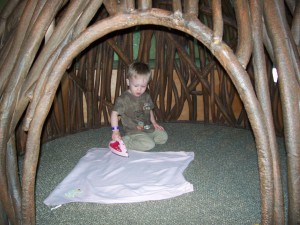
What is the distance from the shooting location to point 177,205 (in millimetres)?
1136

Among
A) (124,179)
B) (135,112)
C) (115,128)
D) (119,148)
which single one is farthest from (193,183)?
(135,112)

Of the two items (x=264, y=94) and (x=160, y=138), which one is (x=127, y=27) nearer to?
(x=264, y=94)

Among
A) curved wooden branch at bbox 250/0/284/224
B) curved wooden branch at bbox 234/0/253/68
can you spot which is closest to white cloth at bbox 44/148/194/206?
curved wooden branch at bbox 250/0/284/224

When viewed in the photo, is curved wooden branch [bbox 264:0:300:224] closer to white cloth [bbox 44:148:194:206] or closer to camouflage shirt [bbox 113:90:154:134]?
white cloth [bbox 44:148:194:206]

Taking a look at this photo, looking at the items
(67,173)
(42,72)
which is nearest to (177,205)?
(67,173)

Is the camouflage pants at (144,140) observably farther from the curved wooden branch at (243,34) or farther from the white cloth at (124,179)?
the curved wooden branch at (243,34)

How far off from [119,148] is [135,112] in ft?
1.08

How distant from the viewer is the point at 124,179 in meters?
1.35

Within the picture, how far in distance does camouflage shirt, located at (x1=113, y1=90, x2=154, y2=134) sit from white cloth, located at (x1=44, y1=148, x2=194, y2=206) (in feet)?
0.75

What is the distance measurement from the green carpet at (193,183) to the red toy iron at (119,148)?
205 millimetres

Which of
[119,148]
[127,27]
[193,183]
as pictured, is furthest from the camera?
[119,148]

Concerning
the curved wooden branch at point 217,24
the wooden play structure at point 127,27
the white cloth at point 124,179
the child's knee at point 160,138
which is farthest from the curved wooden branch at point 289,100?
the child's knee at point 160,138

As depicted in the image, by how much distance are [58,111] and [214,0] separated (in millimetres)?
1362

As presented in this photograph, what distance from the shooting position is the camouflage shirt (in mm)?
1813
